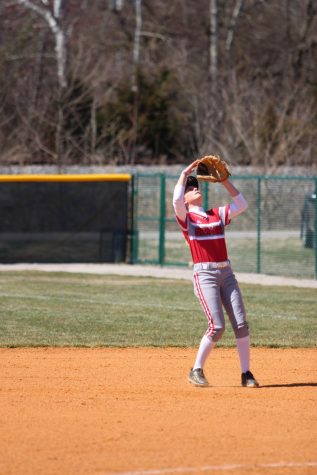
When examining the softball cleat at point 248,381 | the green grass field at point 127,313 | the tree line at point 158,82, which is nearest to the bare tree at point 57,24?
the tree line at point 158,82

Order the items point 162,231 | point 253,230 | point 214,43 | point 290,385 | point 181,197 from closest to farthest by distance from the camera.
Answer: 1. point 181,197
2. point 290,385
3. point 162,231
4. point 253,230
5. point 214,43

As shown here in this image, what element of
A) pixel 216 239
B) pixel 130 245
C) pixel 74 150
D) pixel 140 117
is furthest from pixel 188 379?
pixel 140 117

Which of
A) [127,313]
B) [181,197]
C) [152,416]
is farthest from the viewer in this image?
[127,313]

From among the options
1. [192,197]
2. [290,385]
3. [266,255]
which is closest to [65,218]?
[266,255]

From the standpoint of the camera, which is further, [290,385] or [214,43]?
[214,43]

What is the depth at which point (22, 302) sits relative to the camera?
1750 centimetres

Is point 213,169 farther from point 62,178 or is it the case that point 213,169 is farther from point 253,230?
point 253,230

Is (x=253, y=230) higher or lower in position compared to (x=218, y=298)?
lower

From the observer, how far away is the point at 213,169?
33.2ft

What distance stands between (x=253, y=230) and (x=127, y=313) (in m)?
12.0

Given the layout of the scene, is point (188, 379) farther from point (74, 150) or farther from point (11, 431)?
point (74, 150)

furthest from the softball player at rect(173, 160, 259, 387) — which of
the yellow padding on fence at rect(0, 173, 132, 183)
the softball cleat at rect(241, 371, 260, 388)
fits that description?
the yellow padding on fence at rect(0, 173, 132, 183)

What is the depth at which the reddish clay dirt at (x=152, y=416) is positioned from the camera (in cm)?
727

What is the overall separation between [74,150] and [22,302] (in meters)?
21.0
